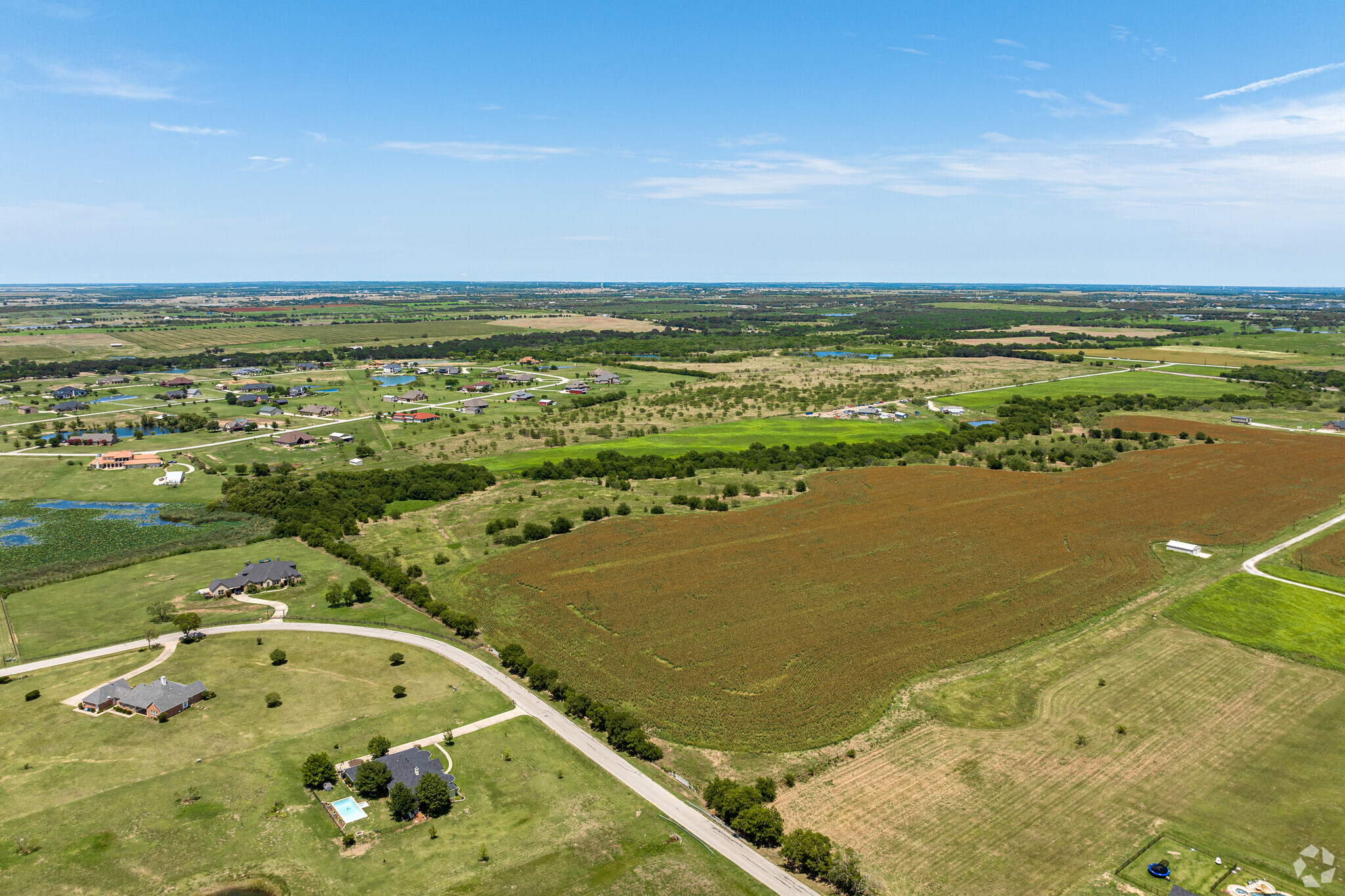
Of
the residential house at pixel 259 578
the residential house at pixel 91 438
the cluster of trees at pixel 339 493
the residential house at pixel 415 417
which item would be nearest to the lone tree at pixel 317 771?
the residential house at pixel 259 578

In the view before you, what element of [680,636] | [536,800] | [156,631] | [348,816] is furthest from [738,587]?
[156,631]

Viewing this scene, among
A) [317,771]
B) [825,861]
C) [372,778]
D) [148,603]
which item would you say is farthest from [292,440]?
[825,861]

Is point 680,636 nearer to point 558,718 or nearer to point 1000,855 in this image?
point 558,718

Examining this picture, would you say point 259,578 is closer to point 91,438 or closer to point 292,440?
point 292,440

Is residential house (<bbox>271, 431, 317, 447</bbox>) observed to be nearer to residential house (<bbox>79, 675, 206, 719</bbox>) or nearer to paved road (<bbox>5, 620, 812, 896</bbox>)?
paved road (<bbox>5, 620, 812, 896</bbox>)

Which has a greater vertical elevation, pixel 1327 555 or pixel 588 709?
pixel 1327 555

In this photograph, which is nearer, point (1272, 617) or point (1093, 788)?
point (1093, 788)

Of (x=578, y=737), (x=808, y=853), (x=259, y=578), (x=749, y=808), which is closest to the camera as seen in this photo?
(x=808, y=853)
